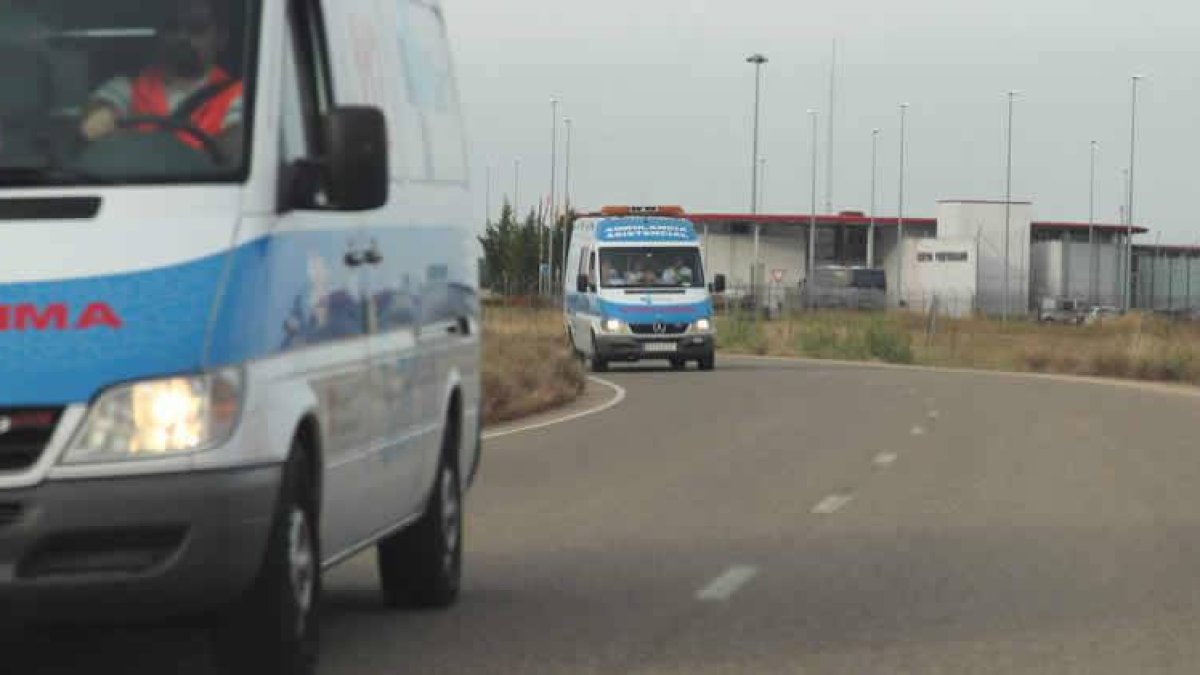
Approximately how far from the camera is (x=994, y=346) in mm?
66938

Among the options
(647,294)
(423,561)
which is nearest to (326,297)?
(423,561)

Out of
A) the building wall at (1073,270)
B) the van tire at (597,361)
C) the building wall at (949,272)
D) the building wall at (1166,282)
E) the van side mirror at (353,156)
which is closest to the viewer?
the van side mirror at (353,156)

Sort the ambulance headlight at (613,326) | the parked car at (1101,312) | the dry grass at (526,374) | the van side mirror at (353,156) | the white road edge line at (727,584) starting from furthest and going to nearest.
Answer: the parked car at (1101,312), the ambulance headlight at (613,326), the dry grass at (526,374), the white road edge line at (727,584), the van side mirror at (353,156)

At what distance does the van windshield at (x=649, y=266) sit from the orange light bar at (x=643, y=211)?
11.4ft

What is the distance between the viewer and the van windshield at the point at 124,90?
25.2 feet

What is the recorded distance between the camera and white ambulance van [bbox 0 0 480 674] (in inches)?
285

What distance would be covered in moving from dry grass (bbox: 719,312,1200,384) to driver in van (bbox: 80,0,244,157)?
4387 cm

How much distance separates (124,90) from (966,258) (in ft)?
336

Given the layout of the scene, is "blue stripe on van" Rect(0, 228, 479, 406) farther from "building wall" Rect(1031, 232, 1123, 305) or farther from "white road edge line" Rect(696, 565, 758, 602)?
"building wall" Rect(1031, 232, 1123, 305)

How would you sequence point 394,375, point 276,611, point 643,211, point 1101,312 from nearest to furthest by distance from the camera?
point 276,611
point 394,375
point 643,211
point 1101,312

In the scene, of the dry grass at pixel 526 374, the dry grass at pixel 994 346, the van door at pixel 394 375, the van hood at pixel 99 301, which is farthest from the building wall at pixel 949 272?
the van hood at pixel 99 301

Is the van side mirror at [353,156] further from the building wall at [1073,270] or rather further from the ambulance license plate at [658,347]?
the building wall at [1073,270]

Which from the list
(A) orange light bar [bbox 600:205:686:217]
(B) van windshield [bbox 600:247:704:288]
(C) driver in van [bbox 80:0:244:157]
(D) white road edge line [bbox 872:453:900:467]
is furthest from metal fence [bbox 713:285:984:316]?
(C) driver in van [bbox 80:0:244:157]

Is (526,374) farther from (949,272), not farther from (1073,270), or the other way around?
(1073,270)
